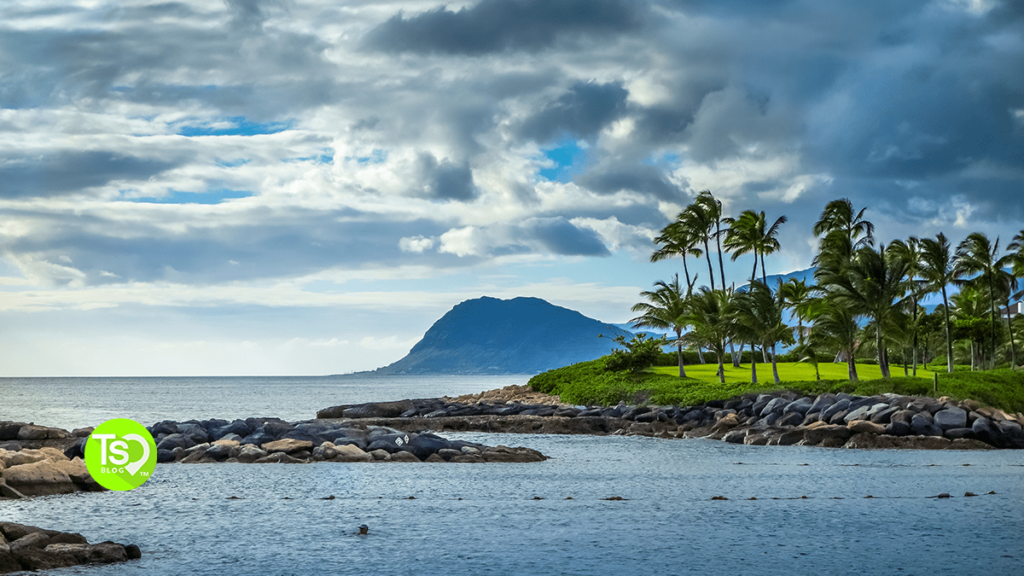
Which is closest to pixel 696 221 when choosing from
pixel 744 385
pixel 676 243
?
pixel 676 243

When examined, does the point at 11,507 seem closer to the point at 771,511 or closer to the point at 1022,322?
the point at 771,511

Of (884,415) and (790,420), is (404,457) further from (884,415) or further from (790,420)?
(884,415)

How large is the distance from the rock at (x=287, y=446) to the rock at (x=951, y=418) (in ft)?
64.5

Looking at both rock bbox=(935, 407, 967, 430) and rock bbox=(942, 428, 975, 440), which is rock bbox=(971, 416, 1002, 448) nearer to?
rock bbox=(942, 428, 975, 440)

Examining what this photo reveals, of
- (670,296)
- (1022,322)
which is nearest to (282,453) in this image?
(670,296)

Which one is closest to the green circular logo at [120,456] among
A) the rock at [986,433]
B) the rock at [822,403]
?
the rock at [822,403]

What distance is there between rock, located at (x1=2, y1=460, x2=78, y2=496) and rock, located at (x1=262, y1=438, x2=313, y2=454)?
634 cm

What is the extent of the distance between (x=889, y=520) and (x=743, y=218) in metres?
44.4

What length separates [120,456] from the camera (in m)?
18.6

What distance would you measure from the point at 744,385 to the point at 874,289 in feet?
25.8

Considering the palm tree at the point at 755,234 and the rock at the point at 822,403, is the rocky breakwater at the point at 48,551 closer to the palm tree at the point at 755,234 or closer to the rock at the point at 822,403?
the rock at the point at 822,403

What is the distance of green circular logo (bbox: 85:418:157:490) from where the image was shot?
15711 mm

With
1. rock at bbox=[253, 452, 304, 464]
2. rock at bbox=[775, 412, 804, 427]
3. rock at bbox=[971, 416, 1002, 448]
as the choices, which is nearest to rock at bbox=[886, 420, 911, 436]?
rock at bbox=[971, 416, 1002, 448]

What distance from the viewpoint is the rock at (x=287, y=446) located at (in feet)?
70.3
